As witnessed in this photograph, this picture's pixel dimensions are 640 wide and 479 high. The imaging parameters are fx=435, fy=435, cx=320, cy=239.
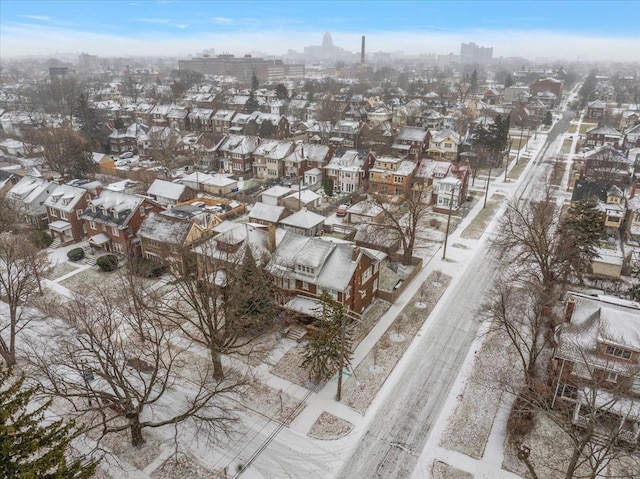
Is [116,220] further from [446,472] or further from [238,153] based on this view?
[446,472]

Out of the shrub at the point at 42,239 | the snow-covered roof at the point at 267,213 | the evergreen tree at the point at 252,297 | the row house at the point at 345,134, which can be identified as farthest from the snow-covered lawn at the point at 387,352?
the row house at the point at 345,134

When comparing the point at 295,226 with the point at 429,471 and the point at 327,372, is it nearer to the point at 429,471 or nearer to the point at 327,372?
the point at 327,372

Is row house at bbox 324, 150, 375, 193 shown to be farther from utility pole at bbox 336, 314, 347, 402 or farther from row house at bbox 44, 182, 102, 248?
utility pole at bbox 336, 314, 347, 402

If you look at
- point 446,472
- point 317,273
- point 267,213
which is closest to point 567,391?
point 446,472

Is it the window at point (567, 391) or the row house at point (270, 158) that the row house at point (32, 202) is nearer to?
the row house at point (270, 158)

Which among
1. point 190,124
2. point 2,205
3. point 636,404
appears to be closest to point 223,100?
point 190,124

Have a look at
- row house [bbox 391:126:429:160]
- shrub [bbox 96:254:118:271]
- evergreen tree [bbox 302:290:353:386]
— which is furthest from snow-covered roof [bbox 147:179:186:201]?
row house [bbox 391:126:429:160]
